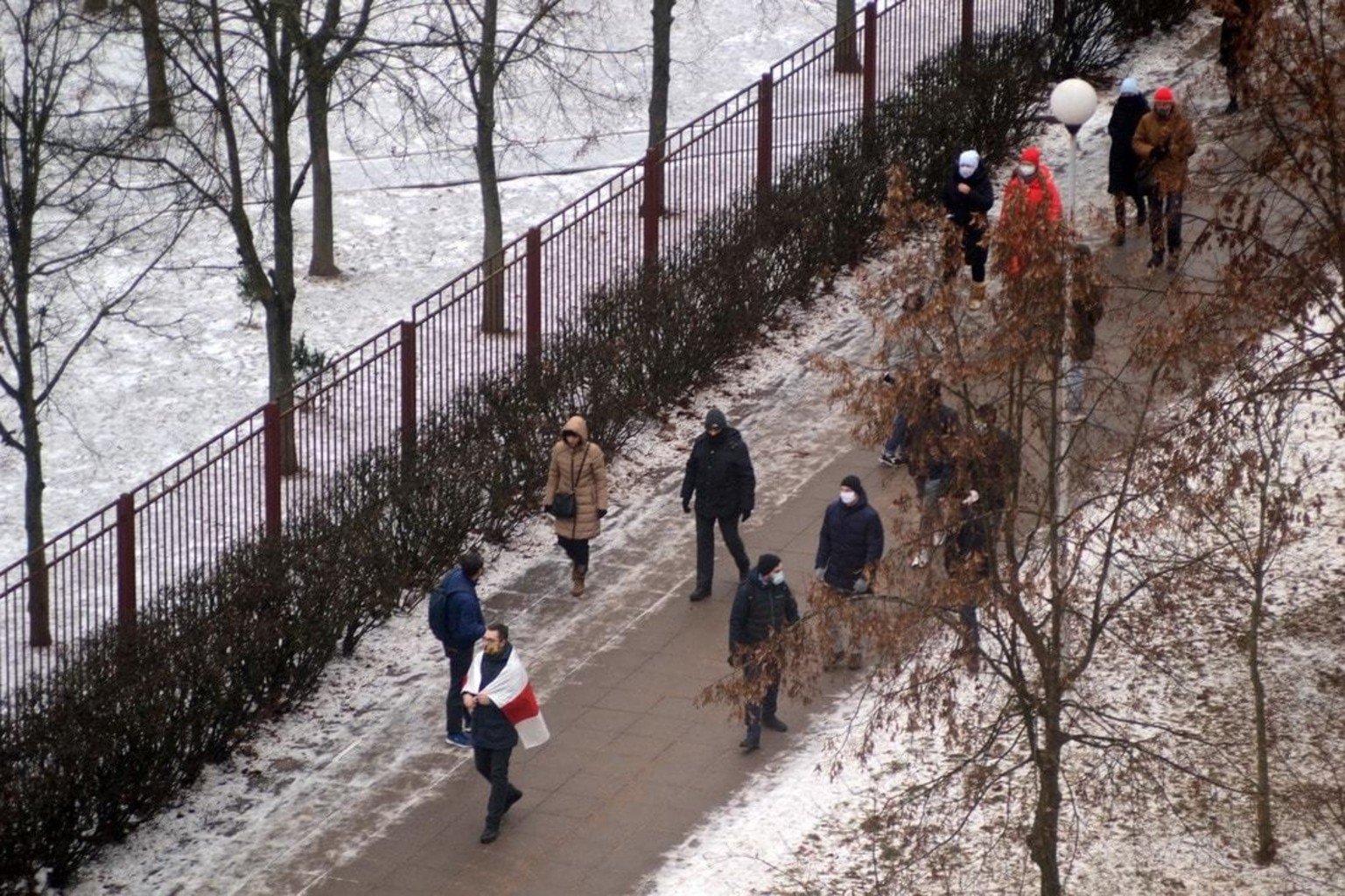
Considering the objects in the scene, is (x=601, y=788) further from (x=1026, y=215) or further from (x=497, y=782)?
(x=1026, y=215)

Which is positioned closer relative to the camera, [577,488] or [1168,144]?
[577,488]

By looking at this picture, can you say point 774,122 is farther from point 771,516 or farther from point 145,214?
point 145,214

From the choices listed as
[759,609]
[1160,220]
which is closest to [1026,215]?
[759,609]

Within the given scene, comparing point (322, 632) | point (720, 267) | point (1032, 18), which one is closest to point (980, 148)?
point (1032, 18)

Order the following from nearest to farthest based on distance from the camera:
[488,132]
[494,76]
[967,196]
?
[967,196] → [494,76] → [488,132]

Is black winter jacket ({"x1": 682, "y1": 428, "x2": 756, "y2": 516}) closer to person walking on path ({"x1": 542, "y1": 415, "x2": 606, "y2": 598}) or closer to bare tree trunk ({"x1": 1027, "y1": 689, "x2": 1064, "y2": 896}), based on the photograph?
person walking on path ({"x1": 542, "y1": 415, "x2": 606, "y2": 598})

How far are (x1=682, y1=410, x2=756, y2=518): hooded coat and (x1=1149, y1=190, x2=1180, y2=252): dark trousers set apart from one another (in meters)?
3.19

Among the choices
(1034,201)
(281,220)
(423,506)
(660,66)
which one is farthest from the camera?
(660,66)

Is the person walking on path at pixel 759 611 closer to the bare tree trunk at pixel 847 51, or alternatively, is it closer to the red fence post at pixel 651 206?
the red fence post at pixel 651 206

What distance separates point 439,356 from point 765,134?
16.4 ft

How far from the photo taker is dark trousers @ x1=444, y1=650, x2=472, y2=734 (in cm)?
1211

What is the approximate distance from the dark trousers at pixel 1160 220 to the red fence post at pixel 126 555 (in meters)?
7.02

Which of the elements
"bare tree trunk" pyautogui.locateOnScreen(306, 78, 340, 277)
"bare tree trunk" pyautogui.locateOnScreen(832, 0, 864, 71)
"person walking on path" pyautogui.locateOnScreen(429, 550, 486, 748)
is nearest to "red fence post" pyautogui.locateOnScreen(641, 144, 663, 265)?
"bare tree trunk" pyautogui.locateOnScreen(832, 0, 864, 71)

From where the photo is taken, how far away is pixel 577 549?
13.8 meters
